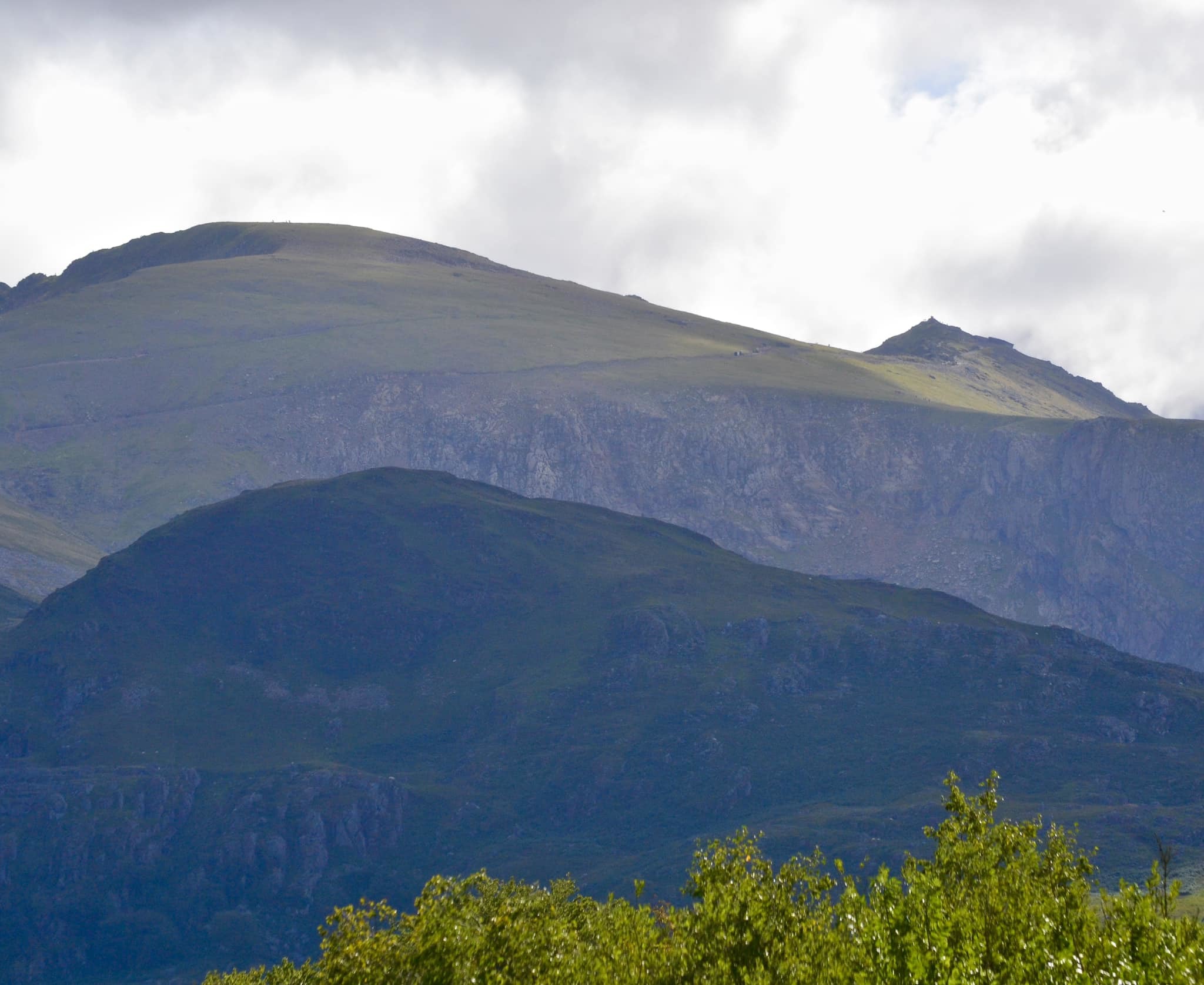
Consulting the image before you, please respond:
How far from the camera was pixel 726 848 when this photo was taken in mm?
88688

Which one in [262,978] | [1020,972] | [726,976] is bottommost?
[262,978]

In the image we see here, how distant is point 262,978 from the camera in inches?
4400

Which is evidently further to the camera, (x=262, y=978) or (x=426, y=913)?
(x=262, y=978)

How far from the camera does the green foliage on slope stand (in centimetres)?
6169

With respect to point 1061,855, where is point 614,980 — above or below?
below

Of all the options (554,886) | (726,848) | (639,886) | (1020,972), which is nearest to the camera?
(1020,972)

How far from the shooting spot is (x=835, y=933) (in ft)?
238

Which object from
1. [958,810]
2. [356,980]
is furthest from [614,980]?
[958,810]

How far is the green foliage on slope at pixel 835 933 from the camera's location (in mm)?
61688

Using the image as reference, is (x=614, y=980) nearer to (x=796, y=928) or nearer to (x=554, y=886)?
(x=796, y=928)

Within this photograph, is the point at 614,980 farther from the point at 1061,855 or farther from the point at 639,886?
the point at 1061,855

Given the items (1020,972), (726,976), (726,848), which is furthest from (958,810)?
(1020,972)

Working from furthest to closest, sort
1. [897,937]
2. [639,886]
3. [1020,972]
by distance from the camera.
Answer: [639,886], [897,937], [1020,972]

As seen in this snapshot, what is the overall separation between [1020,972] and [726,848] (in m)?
29.6
